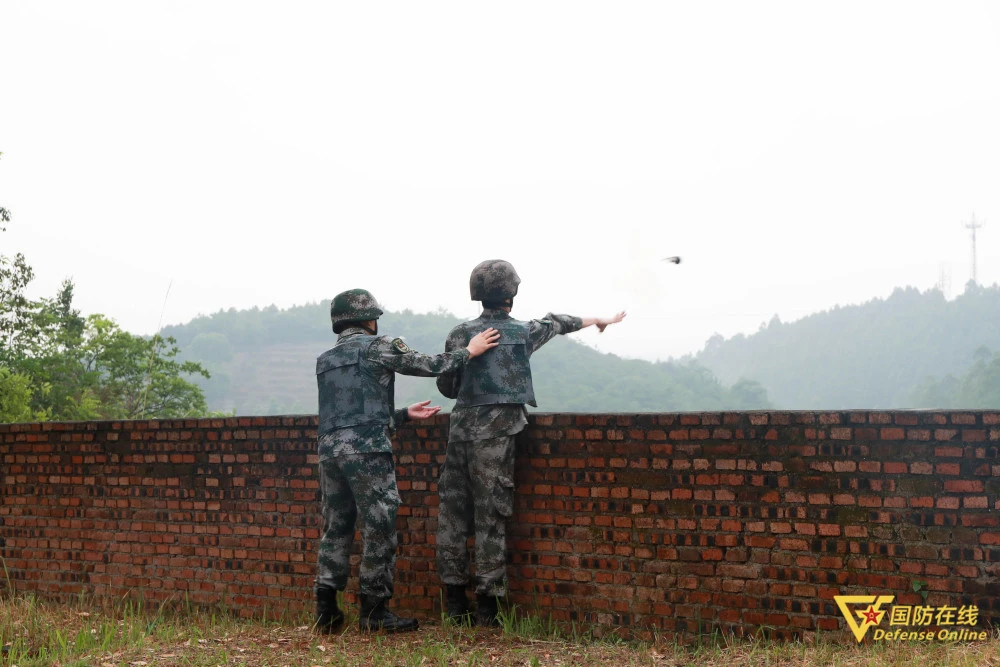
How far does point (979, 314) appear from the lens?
120 metres

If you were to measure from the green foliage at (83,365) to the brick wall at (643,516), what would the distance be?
1673 cm

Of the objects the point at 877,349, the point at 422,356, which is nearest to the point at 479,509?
the point at 422,356

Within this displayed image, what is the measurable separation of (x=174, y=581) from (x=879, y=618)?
515 cm

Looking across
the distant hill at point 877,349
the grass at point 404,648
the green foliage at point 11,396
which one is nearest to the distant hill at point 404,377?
the distant hill at point 877,349

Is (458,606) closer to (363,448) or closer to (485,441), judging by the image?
(485,441)

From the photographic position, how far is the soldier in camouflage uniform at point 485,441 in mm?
5598

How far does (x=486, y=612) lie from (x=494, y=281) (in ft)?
6.75

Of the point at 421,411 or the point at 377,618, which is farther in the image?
the point at 421,411

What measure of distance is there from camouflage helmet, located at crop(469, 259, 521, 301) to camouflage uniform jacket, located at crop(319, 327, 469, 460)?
50cm

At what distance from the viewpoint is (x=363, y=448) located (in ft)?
17.9

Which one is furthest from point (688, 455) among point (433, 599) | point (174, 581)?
point (174, 581)

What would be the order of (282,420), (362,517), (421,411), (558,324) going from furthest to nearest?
(282,420), (558,324), (421,411), (362,517)

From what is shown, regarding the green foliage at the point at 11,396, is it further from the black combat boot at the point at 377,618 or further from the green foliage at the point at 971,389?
the green foliage at the point at 971,389

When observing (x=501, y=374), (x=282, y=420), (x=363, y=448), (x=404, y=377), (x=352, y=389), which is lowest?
(x=363, y=448)
